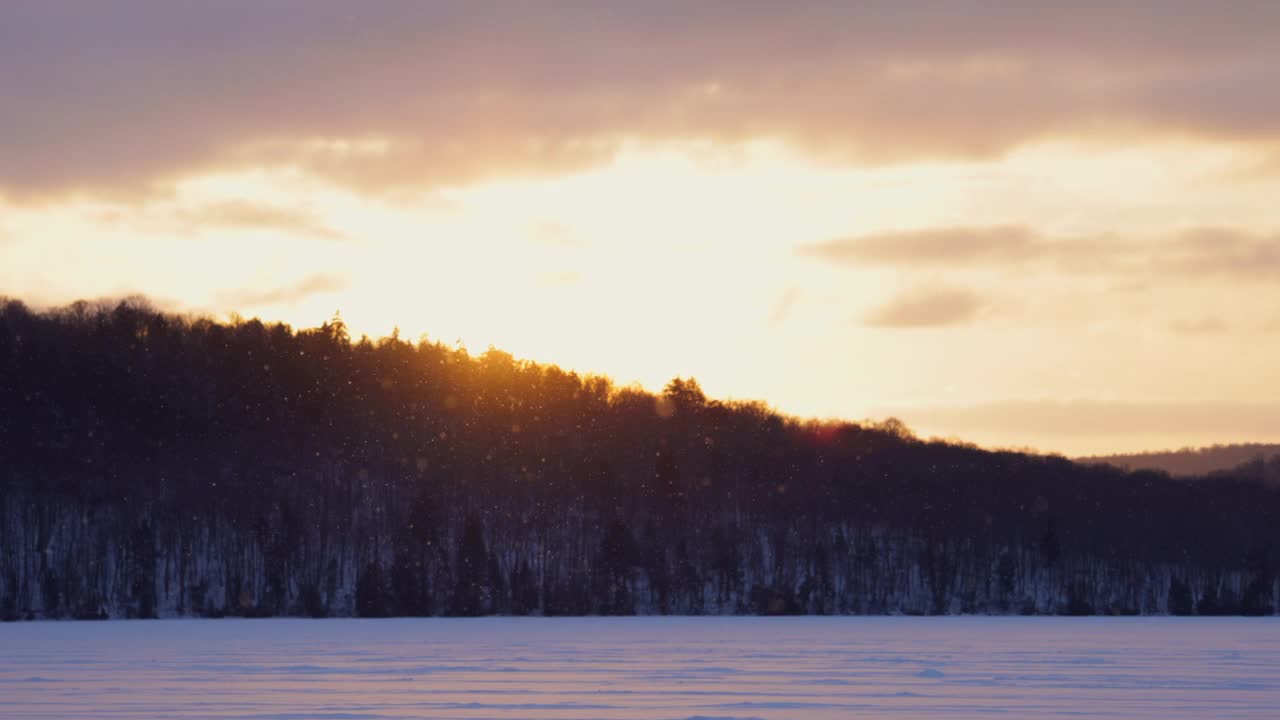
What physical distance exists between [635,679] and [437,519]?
12750 cm

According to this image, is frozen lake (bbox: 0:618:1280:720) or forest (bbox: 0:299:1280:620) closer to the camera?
frozen lake (bbox: 0:618:1280:720)

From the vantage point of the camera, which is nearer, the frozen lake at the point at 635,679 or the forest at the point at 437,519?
the frozen lake at the point at 635,679

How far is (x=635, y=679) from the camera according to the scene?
40.0 meters

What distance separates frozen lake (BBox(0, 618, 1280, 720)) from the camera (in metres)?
31.9

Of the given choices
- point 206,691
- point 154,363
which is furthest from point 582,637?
point 154,363

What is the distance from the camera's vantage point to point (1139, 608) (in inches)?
6914

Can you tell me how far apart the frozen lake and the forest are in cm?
8685

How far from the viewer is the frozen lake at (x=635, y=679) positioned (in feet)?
105

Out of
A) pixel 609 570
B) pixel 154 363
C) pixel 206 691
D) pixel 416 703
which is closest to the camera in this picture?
pixel 416 703

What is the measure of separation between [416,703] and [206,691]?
6.10 meters

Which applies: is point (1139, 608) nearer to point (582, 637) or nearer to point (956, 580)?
point (956, 580)

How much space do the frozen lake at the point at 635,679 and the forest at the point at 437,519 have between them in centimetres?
8685

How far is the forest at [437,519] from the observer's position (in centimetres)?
15162

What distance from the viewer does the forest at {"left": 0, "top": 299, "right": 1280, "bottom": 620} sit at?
497 ft
